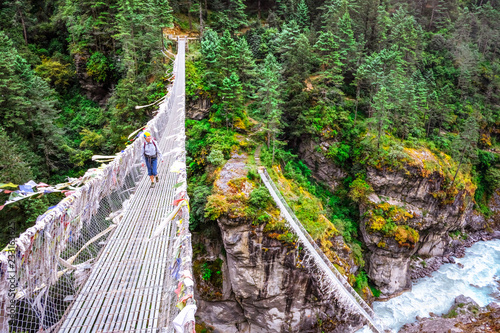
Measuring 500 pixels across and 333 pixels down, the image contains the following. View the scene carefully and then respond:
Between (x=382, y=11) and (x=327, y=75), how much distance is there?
9.07m

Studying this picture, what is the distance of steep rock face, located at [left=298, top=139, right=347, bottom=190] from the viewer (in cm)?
1867

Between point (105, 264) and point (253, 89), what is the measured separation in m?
15.6

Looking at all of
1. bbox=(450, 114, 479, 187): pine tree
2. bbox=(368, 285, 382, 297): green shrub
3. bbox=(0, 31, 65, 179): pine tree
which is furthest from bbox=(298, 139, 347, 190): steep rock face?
bbox=(0, 31, 65, 179): pine tree

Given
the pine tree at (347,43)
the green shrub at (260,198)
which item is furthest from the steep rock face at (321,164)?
the green shrub at (260,198)

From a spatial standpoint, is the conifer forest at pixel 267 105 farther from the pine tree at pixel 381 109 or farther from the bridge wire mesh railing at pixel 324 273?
the bridge wire mesh railing at pixel 324 273

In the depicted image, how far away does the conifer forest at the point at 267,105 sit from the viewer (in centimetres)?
1443

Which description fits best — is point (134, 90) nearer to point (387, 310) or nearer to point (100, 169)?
point (100, 169)

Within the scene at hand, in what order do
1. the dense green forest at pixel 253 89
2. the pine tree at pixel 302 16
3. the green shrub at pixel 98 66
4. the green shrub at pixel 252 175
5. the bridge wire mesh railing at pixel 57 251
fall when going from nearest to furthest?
the bridge wire mesh railing at pixel 57 251 < the green shrub at pixel 252 175 < the dense green forest at pixel 253 89 < the green shrub at pixel 98 66 < the pine tree at pixel 302 16

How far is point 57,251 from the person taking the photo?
3.10m

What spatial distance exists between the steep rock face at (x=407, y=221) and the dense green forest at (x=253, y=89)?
40.1 inches

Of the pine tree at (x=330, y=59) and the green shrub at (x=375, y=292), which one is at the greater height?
the pine tree at (x=330, y=59)

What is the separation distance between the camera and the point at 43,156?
628 inches

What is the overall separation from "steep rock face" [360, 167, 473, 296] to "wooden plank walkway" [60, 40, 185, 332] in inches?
605

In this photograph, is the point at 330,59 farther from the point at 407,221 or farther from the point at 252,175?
the point at 407,221
